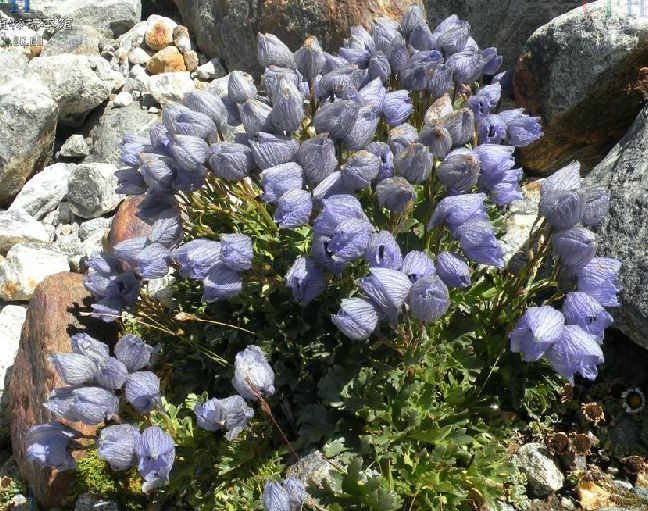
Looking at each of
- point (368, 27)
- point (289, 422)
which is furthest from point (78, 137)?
point (289, 422)

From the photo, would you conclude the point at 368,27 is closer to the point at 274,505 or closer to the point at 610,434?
the point at 610,434

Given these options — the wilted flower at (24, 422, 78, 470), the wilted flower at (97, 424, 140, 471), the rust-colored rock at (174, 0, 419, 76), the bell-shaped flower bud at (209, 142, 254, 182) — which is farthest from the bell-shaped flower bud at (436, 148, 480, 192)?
the rust-colored rock at (174, 0, 419, 76)

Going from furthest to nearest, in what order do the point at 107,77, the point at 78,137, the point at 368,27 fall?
the point at 107,77 < the point at 78,137 < the point at 368,27

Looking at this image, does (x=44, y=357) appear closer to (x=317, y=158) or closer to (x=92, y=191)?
(x=317, y=158)

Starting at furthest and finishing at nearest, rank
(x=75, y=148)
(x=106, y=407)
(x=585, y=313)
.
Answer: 1. (x=75, y=148)
2. (x=106, y=407)
3. (x=585, y=313)

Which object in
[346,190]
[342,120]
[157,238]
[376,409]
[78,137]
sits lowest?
[78,137]

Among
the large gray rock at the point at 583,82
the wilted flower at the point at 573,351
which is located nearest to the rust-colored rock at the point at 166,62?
the large gray rock at the point at 583,82

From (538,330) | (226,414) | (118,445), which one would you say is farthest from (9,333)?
(538,330)
